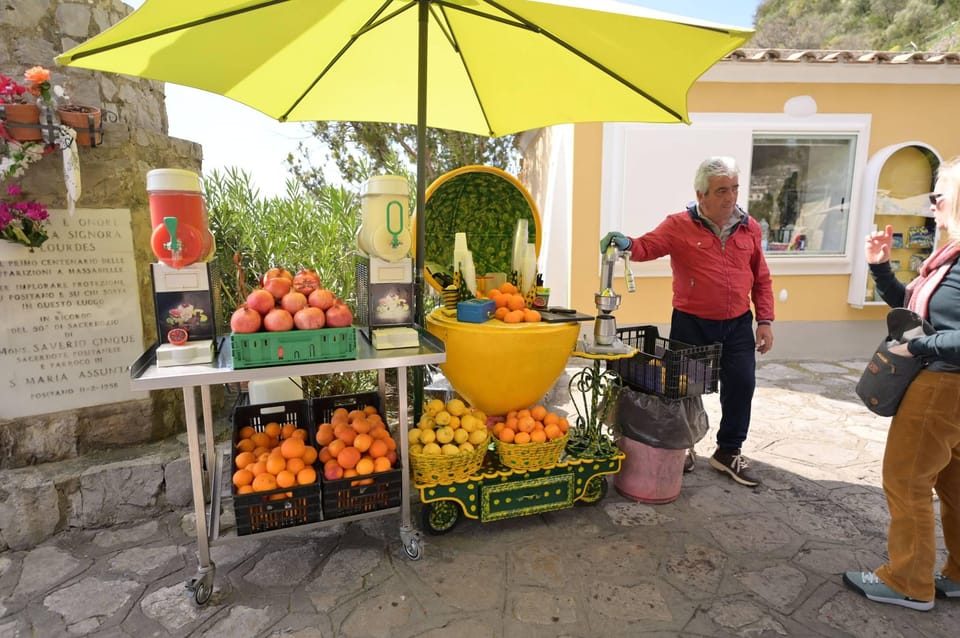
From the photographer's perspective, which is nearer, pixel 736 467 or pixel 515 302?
pixel 515 302

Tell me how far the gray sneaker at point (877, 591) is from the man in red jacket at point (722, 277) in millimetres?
975

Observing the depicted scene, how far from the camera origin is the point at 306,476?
241cm

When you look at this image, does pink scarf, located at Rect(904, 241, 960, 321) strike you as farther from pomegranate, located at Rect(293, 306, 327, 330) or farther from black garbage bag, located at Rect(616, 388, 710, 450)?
pomegranate, located at Rect(293, 306, 327, 330)

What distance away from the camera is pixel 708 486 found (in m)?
3.34

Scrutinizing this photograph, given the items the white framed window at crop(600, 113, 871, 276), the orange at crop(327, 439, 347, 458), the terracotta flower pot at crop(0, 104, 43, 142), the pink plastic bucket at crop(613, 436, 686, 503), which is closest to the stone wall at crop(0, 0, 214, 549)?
the terracotta flower pot at crop(0, 104, 43, 142)

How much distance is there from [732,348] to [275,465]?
274cm

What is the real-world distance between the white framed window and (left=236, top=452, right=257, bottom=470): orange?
4.84 m

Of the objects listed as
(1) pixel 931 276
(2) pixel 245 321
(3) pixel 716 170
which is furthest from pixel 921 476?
(2) pixel 245 321

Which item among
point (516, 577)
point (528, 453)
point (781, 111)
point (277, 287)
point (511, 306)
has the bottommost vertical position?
point (516, 577)

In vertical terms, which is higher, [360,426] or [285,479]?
[360,426]

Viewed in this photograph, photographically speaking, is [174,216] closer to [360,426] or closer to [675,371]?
[360,426]

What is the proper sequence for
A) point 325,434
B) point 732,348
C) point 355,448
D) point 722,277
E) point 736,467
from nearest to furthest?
point 355,448, point 325,434, point 722,277, point 732,348, point 736,467

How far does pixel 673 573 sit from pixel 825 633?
24.1 inches

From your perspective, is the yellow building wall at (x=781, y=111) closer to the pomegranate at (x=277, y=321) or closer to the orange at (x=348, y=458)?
the orange at (x=348, y=458)
